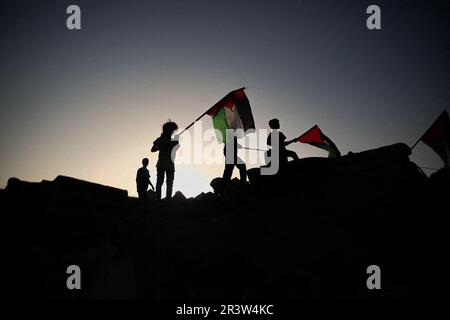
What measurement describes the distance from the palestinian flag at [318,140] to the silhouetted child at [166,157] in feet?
20.6

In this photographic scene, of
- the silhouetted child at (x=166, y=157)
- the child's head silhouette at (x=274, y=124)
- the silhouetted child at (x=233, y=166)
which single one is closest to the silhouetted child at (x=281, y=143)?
the child's head silhouette at (x=274, y=124)

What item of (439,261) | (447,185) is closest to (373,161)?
(447,185)

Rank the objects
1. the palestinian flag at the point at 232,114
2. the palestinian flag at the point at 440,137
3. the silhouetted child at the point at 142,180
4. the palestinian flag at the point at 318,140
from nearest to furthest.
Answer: the palestinian flag at the point at 232,114
the silhouetted child at the point at 142,180
the palestinian flag at the point at 440,137
the palestinian flag at the point at 318,140

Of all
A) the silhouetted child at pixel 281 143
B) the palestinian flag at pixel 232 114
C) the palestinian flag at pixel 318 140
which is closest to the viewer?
the silhouetted child at pixel 281 143

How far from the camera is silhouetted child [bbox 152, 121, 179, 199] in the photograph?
1105 cm

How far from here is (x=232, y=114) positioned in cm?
1247

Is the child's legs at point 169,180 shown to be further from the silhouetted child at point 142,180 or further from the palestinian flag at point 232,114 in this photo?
the palestinian flag at point 232,114

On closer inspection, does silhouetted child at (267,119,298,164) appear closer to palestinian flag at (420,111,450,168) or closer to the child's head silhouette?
the child's head silhouette

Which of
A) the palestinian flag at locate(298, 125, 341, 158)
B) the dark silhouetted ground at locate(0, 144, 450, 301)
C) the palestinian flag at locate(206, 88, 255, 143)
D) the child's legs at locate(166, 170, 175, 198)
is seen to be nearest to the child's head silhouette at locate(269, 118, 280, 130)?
the dark silhouetted ground at locate(0, 144, 450, 301)

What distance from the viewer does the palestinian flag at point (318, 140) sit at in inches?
581
